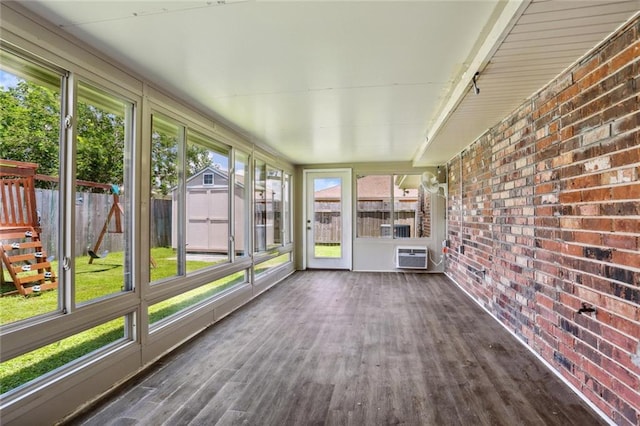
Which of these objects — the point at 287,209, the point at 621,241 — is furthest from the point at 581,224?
the point at 287,209

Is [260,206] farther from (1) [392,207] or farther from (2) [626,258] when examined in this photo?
(2) [626,258]

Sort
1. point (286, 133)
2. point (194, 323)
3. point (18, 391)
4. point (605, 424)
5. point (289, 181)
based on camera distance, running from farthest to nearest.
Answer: point (289, 181) < point (286, 133) < point (194, 323) < point (605, 424) < point (18, 391)

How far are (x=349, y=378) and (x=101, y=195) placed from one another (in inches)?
82.5

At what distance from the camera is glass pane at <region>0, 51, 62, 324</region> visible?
1.65m

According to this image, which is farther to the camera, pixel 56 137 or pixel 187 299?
pixel 187 299

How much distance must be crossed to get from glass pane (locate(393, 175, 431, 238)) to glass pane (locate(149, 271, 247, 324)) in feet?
11.5

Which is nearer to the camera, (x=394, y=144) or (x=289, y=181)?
(x=394, y=144)

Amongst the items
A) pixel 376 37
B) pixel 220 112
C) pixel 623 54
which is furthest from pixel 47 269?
pixel 623 54

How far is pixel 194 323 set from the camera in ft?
10.1

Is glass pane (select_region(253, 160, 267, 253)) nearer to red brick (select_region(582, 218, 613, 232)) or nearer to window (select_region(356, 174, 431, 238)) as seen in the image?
window (select_region(356, 174, 431, 238))

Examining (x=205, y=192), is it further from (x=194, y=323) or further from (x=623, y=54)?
(x=623, y=54)

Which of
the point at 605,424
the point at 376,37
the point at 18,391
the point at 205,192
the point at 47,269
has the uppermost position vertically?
the point at 376,37

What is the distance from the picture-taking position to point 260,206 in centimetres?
492

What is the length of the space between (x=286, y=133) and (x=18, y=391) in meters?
3.31
